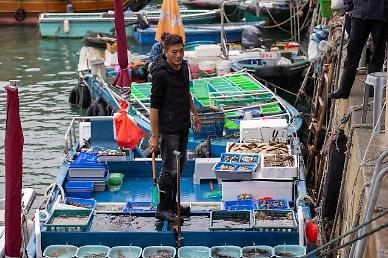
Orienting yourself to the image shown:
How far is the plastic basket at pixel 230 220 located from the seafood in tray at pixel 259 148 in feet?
6.79

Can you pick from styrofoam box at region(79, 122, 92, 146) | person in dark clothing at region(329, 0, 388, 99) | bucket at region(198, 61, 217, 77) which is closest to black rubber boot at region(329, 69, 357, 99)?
person in dark clothing at region(329, 0, 388, 99)

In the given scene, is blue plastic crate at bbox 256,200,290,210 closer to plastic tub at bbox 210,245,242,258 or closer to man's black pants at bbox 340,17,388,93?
plastic tub at bbox 210,245,242,258

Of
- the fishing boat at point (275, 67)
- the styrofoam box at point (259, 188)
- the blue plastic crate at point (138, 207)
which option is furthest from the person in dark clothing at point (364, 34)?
the fishing boat at point (275, 67)

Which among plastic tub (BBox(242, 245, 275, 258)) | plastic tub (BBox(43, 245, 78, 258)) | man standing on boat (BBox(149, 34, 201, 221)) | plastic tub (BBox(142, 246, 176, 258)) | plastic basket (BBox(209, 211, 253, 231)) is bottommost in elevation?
plastic tub (BBox(43, 245, 78, 258))

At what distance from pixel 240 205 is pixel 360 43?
7.77 ft

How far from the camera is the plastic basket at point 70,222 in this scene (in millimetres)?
8055

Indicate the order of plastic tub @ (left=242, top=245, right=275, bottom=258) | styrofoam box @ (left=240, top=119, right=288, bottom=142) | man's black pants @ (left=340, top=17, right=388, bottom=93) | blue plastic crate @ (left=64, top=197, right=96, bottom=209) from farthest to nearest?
styrofoam box @ (left=240, top=119, right=288, bottom=142) → blue plastic crate @ (left=64, top=197, right=96, bottom=209) → man's black pants @ (left=340, top=17, right=388, bottom=93) → plastic tub @ (left=242, top=245, right=275, bottom=258)

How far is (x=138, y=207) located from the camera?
895 centimetres

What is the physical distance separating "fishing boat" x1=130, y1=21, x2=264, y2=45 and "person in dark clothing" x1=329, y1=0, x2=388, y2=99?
16.5 meters

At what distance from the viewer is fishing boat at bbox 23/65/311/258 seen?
7.80 metres

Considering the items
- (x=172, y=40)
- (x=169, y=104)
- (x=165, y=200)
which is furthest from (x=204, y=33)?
(x=172, y=40)

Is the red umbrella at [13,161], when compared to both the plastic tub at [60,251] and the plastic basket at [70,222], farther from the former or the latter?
the plastic basket at [70,222]

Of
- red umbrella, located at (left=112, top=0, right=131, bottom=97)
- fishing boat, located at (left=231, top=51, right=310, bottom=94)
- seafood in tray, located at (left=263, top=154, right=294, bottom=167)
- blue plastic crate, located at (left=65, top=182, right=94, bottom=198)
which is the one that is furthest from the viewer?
fishing boat, located at (left=231, top=51, right=310, bottom=94)

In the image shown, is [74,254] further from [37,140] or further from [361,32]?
[37,140]
